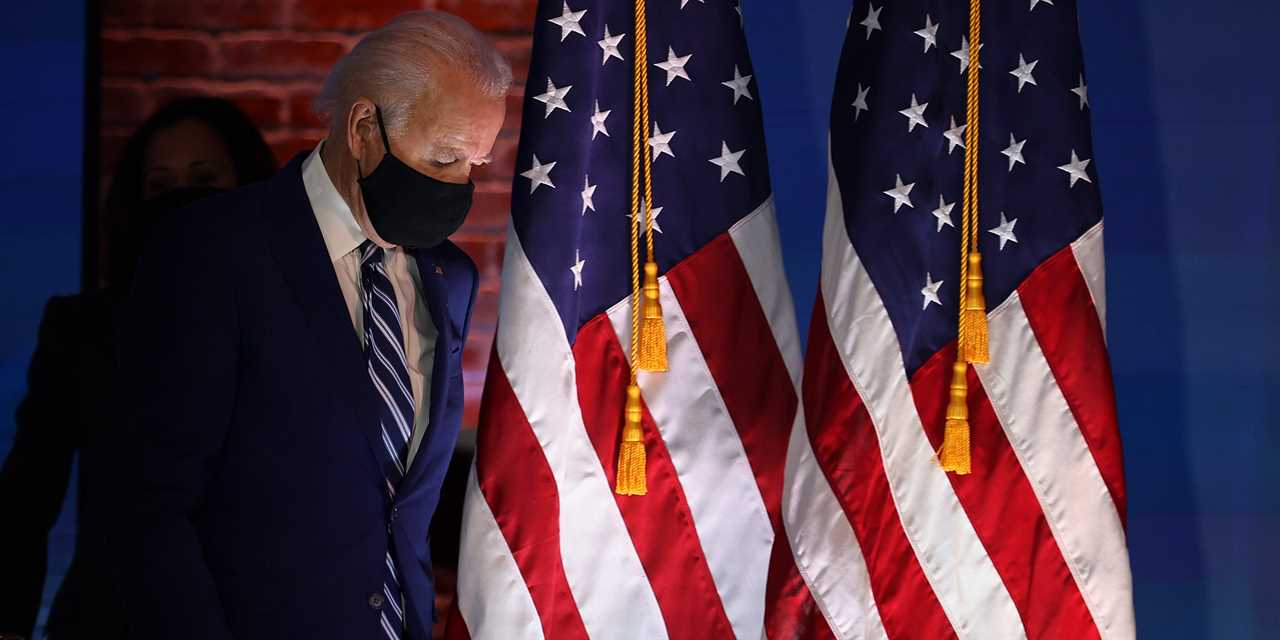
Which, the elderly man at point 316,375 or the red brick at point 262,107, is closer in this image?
the elderly man at point 316,375

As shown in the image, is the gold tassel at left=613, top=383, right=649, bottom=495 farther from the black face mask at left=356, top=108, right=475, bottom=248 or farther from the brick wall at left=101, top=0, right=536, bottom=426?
the brick wall at left=101, top=0, right=536, bottom=426

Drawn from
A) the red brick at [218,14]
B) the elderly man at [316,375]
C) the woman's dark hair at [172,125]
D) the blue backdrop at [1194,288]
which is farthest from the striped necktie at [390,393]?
the blue backdrop at [1194,288]

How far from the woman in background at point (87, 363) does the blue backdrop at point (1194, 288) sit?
1.58 meters

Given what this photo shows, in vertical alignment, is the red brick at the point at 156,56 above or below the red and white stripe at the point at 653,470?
above

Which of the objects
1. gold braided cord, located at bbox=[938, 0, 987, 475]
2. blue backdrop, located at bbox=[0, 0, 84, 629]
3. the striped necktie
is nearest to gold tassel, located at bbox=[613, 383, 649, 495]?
the striped necktie

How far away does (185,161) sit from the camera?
244 cm

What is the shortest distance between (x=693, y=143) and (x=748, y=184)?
0.11 meters

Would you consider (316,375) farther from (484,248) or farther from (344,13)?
(344,13)

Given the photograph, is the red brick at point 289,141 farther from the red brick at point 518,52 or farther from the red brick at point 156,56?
the red brick at point 518,52

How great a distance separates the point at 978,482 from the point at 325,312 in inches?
38.0

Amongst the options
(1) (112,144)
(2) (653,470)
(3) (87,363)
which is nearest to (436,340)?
(2) (653,470)

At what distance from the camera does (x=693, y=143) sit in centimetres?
211

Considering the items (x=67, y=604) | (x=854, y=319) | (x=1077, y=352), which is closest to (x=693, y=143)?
(x=854, y=319)

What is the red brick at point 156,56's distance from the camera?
2.64m
